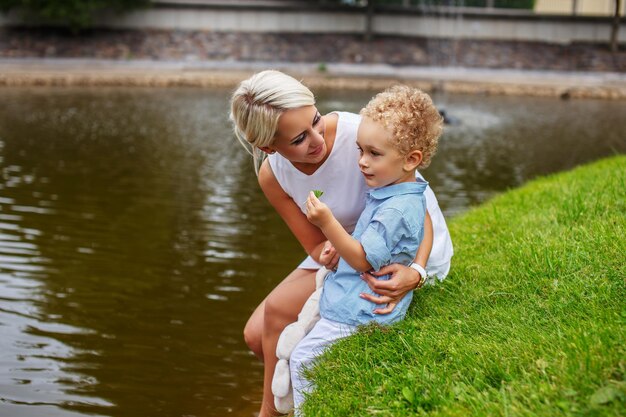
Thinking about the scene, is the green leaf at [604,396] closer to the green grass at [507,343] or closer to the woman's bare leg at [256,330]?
the green grass at [507,343]

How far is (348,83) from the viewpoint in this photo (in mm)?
24875

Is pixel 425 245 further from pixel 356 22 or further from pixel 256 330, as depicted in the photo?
pixel 356 22

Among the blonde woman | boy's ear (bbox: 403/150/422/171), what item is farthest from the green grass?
boy's ear (bbox: 403/150/422/171)

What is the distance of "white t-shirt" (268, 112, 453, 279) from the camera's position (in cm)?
401

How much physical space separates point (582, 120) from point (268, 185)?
1690cm

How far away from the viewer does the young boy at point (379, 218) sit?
364cm

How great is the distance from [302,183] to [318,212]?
1.79ft

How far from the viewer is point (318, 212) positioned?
11.5ft

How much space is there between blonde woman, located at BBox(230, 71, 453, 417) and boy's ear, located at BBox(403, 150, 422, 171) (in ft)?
1.12

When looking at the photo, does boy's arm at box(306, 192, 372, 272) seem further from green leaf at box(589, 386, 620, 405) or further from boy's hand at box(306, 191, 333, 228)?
green leaf at box(589, 386, 620, 405)

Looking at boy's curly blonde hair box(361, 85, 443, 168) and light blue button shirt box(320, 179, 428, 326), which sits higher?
boy's curly blonde hair box(361, 85, 443, 168)

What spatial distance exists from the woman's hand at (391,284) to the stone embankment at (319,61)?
21.1 m

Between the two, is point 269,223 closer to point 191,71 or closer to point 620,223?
point 620,223

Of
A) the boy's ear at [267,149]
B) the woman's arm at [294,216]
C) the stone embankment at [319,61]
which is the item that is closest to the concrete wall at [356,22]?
the stone embankment at [319,61]
